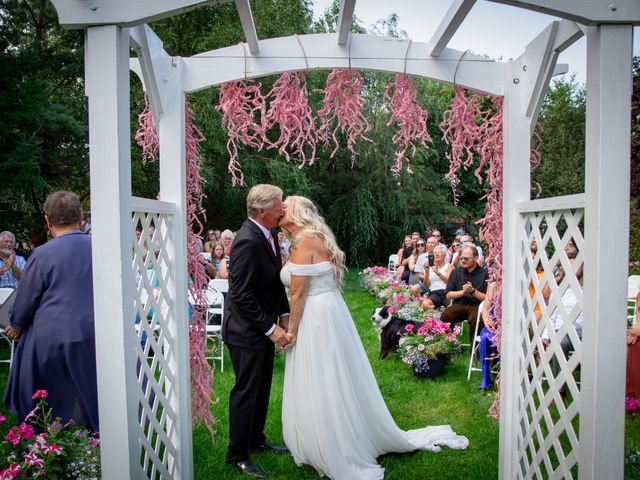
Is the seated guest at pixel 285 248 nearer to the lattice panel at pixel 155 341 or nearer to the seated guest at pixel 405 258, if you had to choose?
the seated guest at pixel 405 258

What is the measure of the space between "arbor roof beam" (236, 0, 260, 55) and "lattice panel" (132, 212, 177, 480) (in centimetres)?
110

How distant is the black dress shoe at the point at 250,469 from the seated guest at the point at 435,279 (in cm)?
438

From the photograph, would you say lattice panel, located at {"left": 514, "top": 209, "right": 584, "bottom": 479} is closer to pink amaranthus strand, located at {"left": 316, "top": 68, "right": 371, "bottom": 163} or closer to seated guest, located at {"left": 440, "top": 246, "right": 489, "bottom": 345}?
pink amaranthus strand, located at {"left": 316, "top": 68, "right": 371, "bottom": 163}

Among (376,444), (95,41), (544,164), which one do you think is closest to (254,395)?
(376,444)

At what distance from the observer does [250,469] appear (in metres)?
3.52

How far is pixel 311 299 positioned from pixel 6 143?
9.68 m

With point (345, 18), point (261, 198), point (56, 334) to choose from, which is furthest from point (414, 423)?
point (345, 18)

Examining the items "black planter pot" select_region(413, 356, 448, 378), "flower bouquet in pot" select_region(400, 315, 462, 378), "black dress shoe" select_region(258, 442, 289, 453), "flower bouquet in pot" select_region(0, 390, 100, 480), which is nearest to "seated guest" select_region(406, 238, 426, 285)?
"flower bouquet in pot" select_region(400, 315, 462, 378)

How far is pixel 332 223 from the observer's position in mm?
16609

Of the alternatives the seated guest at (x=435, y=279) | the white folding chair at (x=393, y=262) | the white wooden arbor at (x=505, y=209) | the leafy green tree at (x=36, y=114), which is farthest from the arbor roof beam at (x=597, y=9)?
the white folding chair at (x=393, y=262)

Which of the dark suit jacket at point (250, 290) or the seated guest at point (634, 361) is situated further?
the seated guest at point (634, 361)

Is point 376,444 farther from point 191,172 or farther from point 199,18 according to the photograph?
point 199,18

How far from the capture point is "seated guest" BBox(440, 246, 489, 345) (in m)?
6.21

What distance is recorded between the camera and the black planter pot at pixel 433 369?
5602 millimetres
